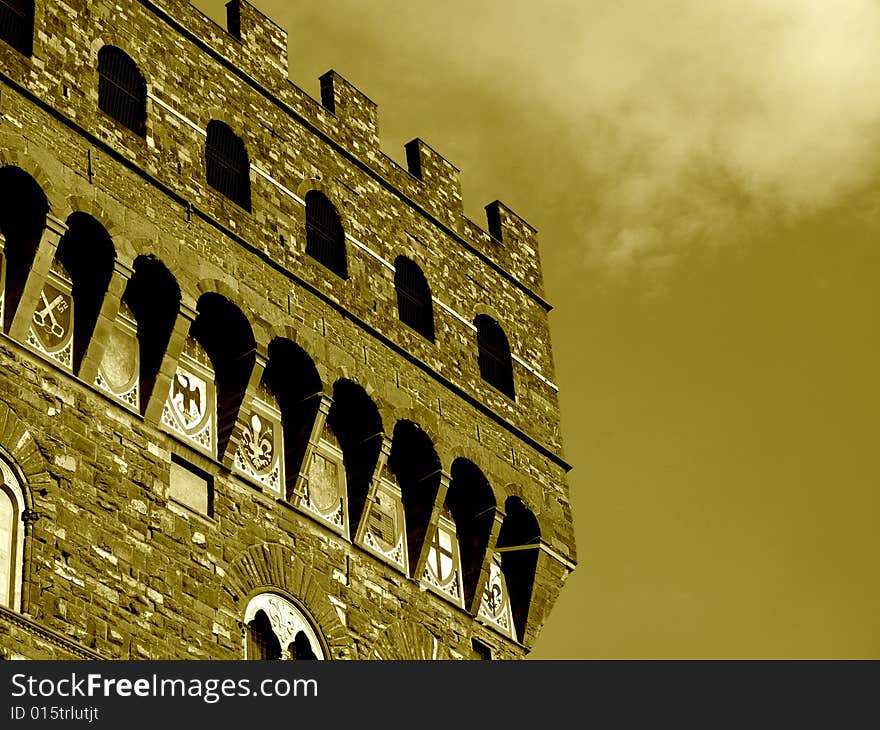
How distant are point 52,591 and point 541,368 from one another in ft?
33.0

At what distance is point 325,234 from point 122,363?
4441 millimetres

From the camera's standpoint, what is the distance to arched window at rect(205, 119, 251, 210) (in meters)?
25.1

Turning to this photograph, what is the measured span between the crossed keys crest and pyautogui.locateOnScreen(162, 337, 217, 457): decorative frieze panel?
137 cm

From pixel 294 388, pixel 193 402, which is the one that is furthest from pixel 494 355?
pixel 193 402

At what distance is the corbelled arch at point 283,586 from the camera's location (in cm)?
2256

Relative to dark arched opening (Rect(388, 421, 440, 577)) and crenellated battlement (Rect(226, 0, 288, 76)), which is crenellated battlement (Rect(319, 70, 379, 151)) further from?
dark arched opening (Rect(388, 421, 440, 577))

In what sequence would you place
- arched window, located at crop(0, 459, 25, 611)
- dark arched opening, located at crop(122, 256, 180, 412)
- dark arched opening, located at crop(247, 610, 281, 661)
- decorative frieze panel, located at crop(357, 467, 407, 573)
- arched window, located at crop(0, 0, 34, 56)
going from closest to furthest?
arched window, located at crop(0, 459, 25, 611) → dark arched opening, located at crop(247, 610, 281, 661) → dark arched opening, located at crop(122, 256, 180, 412) → arched window, located at crop(0, 0, 34, 56) → decorative frieze panel, located at crop(357, 467, 407, 573)

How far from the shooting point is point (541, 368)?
2902 centimetres

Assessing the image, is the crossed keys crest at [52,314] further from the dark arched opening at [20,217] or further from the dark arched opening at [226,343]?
the dark arched opening at [226,343]

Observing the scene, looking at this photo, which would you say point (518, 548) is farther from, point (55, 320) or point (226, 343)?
point (55, 320)

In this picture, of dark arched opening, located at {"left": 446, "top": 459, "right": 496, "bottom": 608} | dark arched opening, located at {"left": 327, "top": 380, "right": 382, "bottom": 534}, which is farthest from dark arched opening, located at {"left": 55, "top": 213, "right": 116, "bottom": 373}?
dark arched opening, located at {"left": 446, "top": 459, "right": 496, "bottom": 608}

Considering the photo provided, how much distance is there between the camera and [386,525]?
25.3 metres

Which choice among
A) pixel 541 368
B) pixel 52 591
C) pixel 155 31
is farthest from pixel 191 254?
pixel 541 368

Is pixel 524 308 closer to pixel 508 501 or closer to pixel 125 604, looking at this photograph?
pixel 508 501
